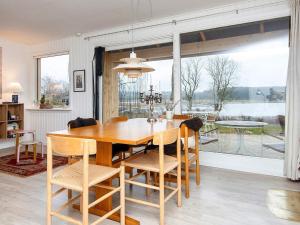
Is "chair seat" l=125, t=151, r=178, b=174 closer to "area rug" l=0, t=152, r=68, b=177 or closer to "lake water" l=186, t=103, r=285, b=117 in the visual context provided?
"lake water" l=186, t=103, r=285, b=117

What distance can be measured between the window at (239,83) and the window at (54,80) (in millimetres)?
2945

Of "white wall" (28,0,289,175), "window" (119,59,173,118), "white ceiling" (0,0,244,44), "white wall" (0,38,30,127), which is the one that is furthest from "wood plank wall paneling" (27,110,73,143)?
"white ceiling" (0,0,244,44)

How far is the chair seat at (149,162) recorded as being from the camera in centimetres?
207

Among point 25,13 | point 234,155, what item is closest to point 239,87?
point 234,155

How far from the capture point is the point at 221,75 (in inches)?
148

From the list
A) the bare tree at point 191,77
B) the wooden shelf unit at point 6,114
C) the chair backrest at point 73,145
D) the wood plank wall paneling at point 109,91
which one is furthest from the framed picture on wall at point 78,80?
the chair backrest at point 73,145

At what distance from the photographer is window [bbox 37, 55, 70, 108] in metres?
5.42

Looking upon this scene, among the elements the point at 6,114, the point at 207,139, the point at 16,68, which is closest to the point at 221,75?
the point at 207,139

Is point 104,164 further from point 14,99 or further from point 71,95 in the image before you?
point 14,99

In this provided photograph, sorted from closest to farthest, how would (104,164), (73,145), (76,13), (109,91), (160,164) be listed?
(73,145)
(160,164)
(104,164)
(76,13)
(109,91)

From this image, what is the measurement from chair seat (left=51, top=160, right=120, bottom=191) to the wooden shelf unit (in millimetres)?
3687

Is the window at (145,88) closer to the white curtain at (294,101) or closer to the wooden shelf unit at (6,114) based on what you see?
the white curtain at (294,101)

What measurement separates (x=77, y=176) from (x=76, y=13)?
2.96 meters

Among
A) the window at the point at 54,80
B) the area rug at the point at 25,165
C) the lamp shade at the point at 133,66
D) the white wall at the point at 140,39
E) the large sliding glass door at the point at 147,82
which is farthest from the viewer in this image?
the window at the point at 54,80
